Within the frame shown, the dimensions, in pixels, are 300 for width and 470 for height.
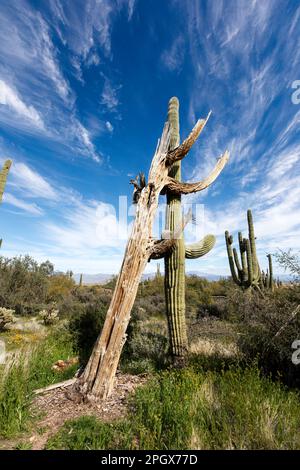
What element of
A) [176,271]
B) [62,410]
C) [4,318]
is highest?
[176,271]

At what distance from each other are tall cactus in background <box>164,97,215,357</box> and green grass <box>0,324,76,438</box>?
7.68 ft

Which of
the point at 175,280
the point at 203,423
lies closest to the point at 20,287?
the point at 175,280

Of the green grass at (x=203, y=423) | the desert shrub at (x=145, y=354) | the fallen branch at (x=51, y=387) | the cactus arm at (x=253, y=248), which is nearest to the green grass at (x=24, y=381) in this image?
the fallen branch at (x=51, y=387)

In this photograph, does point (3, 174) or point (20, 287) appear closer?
point (3, 174)

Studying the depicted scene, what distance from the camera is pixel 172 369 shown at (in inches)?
196

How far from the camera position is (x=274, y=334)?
4301mm

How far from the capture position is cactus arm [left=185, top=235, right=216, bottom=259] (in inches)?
239

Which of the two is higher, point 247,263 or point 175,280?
point 247,263

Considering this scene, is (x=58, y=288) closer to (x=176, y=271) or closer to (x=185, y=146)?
(x=176, y=271)

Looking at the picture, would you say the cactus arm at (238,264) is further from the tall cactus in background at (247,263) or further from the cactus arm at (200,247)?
the cactus arm at (200,247)

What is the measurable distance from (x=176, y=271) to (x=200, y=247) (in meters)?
1.18

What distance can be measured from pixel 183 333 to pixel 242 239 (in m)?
9.09
